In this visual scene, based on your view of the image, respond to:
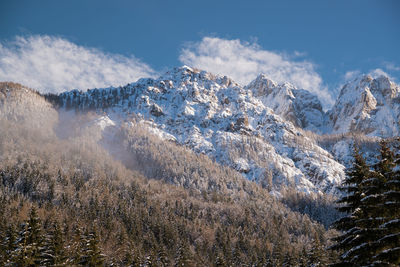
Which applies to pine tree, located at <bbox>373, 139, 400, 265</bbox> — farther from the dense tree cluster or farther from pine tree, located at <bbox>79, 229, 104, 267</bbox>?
pine tree, located at <bbox>79, 229, 104, 267</bbox>

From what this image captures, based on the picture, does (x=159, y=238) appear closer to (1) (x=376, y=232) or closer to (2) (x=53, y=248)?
(2) (x=53, y=248)

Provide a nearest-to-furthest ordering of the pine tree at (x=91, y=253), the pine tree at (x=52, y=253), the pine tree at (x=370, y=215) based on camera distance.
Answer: the pine tree at (x=370, y=215) → the pine tree at (x=52, y=253) → the pine tree at (x=91, y=253)

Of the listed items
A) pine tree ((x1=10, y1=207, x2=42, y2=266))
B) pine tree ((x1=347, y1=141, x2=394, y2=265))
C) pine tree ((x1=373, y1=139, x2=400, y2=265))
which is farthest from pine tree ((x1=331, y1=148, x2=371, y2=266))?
pine tree ((x1=10, y1=207, x2=42, y2=266))

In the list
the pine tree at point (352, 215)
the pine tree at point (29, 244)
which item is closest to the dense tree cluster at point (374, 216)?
the pine tree at point (352, 215)

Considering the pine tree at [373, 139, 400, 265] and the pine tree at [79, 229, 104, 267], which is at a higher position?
the pine tree at [373, 139, 400, 265]

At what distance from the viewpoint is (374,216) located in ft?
54.8

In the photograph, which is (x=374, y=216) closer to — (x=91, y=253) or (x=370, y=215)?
(x=370, y=215)

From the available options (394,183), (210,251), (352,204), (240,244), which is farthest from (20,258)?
(240,244)

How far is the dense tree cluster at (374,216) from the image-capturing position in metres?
15.1

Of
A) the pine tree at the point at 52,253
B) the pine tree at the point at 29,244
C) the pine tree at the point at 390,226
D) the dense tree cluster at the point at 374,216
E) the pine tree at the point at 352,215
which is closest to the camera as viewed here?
the pine tree at the point at 390,226

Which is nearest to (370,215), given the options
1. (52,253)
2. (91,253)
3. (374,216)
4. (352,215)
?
(374,216)

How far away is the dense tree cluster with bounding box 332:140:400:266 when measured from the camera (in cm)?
1505

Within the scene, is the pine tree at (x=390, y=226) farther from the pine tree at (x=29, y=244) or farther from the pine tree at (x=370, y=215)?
the pine tree at (x=29, y=244)

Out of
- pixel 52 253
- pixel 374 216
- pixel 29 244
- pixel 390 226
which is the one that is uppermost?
pixel 374 216
